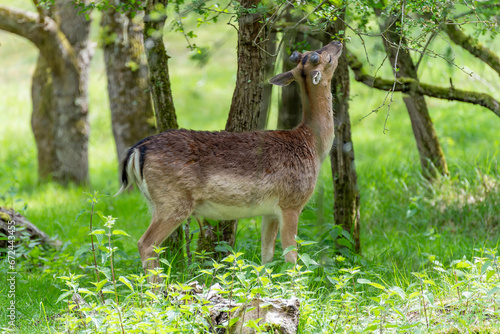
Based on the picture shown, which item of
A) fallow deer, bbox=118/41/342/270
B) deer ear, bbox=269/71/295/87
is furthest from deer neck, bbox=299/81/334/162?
deer ear, bbox=269/71/295/87

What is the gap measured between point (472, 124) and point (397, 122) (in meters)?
1.63

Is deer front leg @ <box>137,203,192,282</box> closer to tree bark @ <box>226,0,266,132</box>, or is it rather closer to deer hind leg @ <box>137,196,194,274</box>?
deer hind leg @ <box>137,196,194,274</box>

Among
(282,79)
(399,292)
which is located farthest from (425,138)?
(399,292)

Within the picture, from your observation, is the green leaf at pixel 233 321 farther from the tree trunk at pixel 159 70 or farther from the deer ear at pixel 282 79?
the deer ear at pixel 282 79

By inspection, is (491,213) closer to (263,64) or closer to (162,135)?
(263,64)

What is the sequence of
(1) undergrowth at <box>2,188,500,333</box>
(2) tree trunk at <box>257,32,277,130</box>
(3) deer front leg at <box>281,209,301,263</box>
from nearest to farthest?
(1) undergrowth at <box>2,188,500,333</box>
(3) deer front leg at <box>281,209,301,263</box>
(2) tree trunk at <box>257,32,277,130</box>

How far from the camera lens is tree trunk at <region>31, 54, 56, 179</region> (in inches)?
397

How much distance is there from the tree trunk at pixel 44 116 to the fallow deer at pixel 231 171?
18.7 ft

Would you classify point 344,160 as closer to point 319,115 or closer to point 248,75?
point 319,115

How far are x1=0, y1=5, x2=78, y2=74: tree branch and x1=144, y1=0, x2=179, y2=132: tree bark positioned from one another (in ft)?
14.1

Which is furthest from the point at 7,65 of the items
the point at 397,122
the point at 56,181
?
the point at 397,122

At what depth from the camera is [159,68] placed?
17.7ft

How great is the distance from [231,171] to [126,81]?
15.2 feet

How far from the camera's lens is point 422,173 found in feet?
25.6
